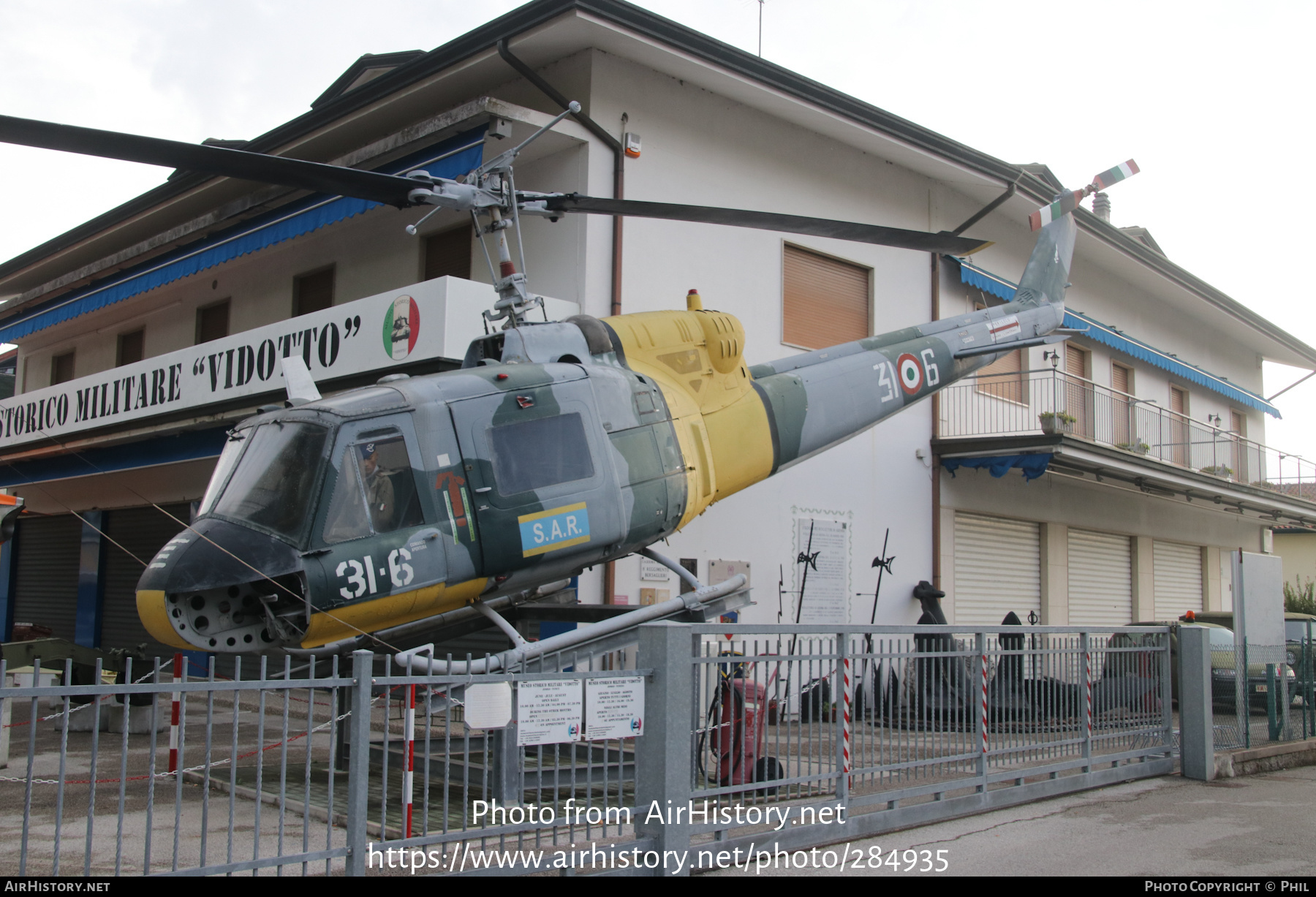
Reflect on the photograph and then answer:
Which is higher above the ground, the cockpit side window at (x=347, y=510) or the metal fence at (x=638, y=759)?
the cockpit side window at (x=347, y=510)

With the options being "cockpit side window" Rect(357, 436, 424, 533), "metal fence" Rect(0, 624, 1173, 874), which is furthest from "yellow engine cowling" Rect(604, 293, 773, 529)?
"cockpit side window" Rect(357, 436, 424, 533)

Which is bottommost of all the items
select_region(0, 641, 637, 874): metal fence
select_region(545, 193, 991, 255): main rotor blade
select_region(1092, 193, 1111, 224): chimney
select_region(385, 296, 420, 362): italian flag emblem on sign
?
select_region(0, 641, 637, 874): metal fence

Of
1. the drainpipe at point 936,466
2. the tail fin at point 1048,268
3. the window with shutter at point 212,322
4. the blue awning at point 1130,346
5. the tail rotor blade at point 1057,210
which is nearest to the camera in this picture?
the tail rotor blade at point 1057,210

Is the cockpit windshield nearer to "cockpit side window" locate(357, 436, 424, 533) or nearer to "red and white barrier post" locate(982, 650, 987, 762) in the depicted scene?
"cockpit side window" locate(357, 436, 424, 533)

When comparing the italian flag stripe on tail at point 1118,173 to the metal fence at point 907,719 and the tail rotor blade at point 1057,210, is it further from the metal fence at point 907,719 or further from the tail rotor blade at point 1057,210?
the metal fence at point 907,719

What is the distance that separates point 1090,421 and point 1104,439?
0.50 m

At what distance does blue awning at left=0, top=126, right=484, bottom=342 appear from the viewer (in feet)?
40.0

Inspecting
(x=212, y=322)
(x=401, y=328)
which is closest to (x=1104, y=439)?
(x=401, y=328)

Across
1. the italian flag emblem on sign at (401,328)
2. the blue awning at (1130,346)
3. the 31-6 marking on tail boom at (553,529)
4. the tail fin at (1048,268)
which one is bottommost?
the 31-6 marking on tail boom at (553,529)

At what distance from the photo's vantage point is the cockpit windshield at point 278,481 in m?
7.33

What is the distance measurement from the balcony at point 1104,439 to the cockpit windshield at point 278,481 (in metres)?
11.7

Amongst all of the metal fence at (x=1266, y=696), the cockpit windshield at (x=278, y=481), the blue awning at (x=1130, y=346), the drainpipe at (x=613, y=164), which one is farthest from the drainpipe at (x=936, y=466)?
the cockpit windshield at (x=278, y=481)

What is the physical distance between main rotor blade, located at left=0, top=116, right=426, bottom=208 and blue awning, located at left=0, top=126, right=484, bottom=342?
103 inches

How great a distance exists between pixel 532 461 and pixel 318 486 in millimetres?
1672
